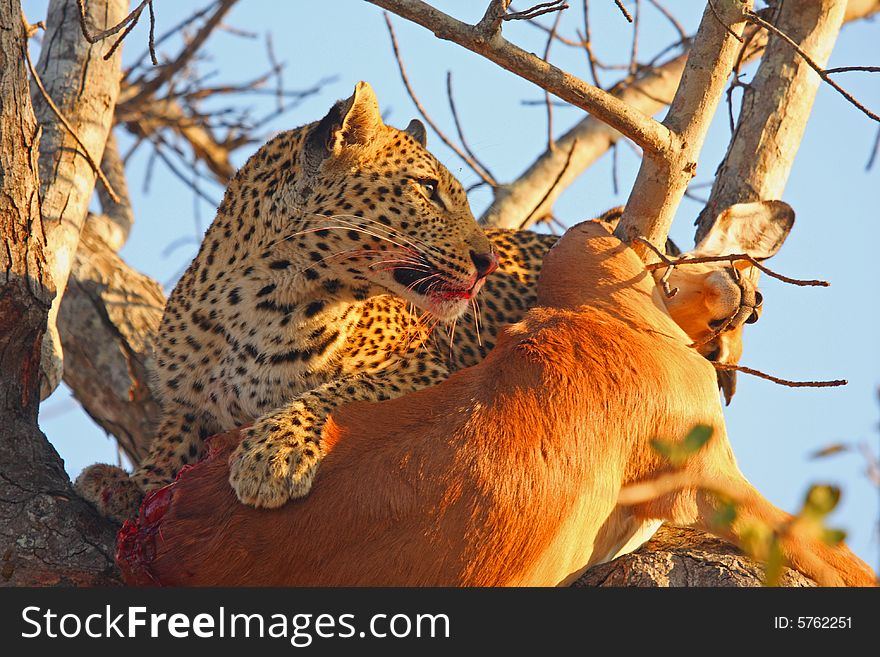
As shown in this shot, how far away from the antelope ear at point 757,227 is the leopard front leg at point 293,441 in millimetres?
1444

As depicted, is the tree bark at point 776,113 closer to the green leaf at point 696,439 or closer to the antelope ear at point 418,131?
the antelope ear at point 418,131

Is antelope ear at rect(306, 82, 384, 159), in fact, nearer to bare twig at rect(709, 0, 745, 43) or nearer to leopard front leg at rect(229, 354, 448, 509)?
leopard front leg at rect(229, 354, 448, 509)

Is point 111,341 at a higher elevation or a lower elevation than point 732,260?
higher

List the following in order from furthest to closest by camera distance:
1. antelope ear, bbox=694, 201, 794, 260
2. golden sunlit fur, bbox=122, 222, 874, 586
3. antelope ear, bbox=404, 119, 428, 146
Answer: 1. antelope ear, bbox=404, 119, 428, 146
2. antelope ear, bbox=694, 201, 794, 260
3. golden sunlit fur, bbox=122, 222, 874, 586

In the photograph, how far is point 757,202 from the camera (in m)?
4.61

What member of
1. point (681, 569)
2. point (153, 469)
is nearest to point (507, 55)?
point (681, 569)

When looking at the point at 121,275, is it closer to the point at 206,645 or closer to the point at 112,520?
the point at 112,520

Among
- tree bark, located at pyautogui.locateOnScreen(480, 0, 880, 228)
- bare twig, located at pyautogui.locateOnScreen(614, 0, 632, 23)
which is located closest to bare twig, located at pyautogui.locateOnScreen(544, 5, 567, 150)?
tree bark, located at pyautogui.locateOnScreen(480, 0, 880, 228)

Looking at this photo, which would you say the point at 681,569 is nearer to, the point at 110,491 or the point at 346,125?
the point at 110,491

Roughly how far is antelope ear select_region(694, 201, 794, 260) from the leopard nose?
Result: 0.93 metres

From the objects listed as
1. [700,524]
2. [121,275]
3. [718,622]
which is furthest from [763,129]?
[121,275]

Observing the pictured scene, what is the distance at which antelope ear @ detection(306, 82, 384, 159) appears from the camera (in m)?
4.77

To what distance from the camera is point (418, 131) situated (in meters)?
5.86

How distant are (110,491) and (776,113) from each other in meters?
3.33
